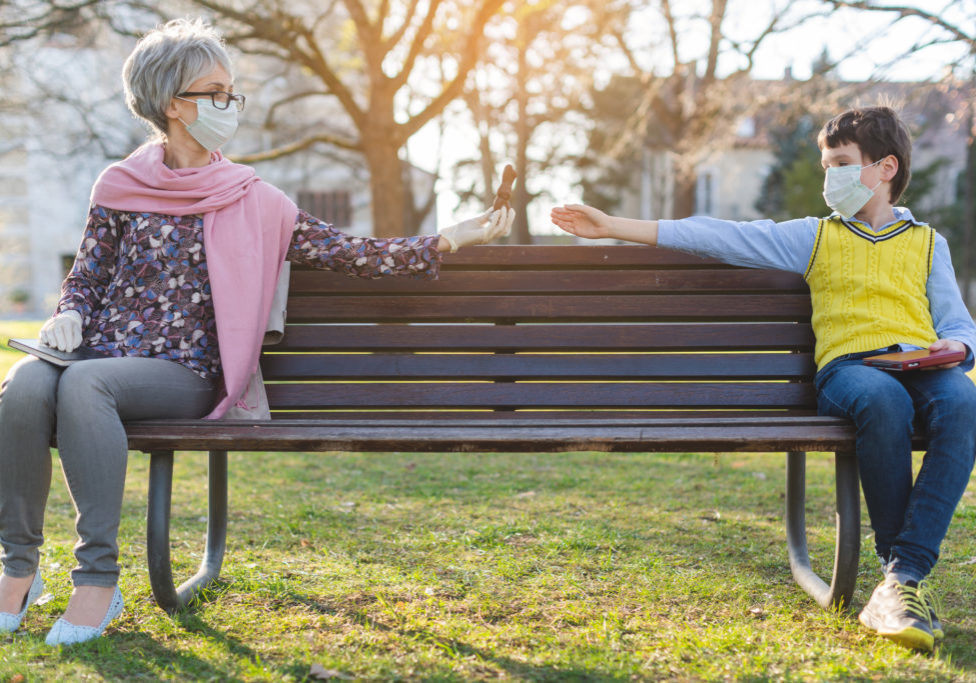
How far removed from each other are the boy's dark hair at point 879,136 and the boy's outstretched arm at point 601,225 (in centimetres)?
70

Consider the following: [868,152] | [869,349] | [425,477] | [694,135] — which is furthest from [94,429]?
[694,135]

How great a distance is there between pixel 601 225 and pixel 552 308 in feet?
1.22

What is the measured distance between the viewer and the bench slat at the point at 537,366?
3.41 meters

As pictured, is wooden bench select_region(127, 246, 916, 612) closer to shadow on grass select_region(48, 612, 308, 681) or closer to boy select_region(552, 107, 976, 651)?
boy select_region(552, 107, 976, 651)

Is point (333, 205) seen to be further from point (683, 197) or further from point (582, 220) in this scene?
point (582, 220)

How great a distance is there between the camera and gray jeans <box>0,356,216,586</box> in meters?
2.69

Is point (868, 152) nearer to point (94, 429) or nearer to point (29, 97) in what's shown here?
point (94, 429)

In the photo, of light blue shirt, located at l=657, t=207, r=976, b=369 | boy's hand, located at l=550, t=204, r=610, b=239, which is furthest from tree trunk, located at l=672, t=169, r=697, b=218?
boy's hand, located at l=550, t=204, r=610, b=239

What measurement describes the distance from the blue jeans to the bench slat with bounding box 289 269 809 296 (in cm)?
64

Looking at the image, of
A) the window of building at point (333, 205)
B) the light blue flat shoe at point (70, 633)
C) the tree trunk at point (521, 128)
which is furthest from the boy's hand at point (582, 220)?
the window of building at point (333, 205)

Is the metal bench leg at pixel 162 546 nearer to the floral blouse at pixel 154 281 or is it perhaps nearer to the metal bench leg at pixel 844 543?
the floral blouse at pixel 154 281

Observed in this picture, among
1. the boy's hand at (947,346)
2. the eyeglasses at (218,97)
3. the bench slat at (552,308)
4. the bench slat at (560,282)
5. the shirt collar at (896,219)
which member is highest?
the eyeglasses at (218,97)

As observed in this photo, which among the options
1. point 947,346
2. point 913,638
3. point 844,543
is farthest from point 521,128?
point 913,638

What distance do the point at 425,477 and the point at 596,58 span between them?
1484cm
